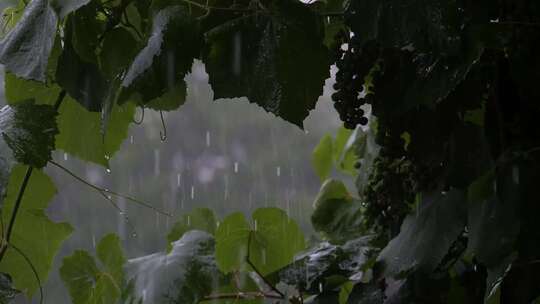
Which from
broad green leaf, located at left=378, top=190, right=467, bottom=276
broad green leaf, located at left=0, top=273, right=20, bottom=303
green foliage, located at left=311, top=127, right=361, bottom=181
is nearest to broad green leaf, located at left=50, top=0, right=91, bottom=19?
broad green leaf, located at left=0, top=273, right=20, bottom=303

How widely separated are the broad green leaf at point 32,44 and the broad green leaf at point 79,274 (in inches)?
14.7

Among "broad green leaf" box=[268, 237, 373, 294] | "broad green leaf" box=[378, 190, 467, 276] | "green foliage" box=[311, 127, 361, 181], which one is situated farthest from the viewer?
"green foliage" box=[311, 127, 361, 181]

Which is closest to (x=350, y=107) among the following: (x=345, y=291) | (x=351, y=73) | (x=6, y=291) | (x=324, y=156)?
(x=351, y=73)

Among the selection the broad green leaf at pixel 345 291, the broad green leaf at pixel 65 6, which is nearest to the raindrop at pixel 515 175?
the broad green leaf at pixel 345 291

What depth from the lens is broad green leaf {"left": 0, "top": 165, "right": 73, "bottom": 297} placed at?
31.2 inches

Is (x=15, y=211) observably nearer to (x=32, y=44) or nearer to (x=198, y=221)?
(x=32, y=44)

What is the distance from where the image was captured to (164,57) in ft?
1.98

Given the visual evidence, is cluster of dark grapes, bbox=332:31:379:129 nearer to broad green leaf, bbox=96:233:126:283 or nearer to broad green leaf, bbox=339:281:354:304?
broad green leaf, bbox=339:281:354:304

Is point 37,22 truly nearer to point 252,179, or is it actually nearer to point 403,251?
point 403,251

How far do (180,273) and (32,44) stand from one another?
263mm

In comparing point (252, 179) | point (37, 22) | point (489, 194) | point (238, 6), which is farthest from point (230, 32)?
point (252, 179)

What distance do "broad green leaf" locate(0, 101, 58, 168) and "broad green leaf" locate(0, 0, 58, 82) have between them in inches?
2.0

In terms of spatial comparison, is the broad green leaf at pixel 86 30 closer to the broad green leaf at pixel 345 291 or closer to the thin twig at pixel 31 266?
the thin twig at pixel 31 266

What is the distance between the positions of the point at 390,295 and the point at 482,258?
5.4 inches
